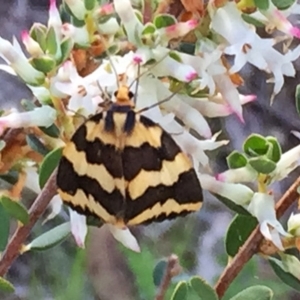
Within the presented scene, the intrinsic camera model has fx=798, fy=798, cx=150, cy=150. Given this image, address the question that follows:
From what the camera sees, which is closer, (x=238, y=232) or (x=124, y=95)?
(x=124, y=95)

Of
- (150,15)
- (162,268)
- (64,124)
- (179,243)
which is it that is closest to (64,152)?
(64,124)

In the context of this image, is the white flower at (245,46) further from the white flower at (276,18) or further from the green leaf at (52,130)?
the green leaf at (52,130)

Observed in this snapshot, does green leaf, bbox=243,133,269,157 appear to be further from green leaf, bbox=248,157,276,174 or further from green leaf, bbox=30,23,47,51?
green leaf, bbox=30,23,47,51

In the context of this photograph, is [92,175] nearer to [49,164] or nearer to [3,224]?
[49,164]

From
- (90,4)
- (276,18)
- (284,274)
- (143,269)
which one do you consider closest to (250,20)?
(276,18)

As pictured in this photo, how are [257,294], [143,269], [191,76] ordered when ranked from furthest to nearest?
[143,269]
[257,294]
[191,76]

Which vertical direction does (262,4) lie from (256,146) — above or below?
above

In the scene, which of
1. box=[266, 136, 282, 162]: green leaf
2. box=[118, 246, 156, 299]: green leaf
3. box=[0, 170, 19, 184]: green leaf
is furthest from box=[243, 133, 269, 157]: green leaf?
box=[118, 246, 156, 299]: green leaf
